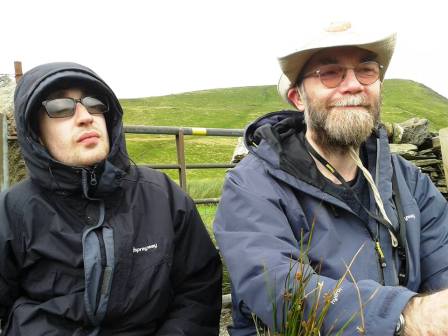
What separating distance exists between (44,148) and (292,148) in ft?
4.40

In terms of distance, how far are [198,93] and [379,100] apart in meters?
114

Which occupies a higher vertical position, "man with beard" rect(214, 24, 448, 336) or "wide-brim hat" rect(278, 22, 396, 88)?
"wide-brim hat" rect(278, 22, 396, 88)

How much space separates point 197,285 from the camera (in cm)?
265

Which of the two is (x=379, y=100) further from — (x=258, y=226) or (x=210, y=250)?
(x=210, y=250)

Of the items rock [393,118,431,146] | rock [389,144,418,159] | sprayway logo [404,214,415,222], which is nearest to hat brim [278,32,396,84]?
sprayway logo [404,214,415,222]

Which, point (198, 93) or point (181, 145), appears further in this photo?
point (198, 93)

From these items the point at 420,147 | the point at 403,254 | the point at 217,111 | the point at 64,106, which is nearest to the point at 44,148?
the point at 64,106

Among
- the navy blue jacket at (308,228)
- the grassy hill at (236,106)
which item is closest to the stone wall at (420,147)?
the navy blue jacket at (308,228)

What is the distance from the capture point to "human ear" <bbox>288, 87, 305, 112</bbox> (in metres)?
2.88

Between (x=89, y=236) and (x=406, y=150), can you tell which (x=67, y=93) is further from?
(x=406, y=150)

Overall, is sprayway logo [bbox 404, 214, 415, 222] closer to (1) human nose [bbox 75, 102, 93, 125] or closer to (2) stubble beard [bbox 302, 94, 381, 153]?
(2) stubble beard [bbox 302, 94, 381, 153]

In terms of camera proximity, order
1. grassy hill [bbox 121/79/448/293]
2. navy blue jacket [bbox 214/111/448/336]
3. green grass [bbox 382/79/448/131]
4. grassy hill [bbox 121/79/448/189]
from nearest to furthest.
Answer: navy blue jacket [bbox 214/111/448/336] → grassy hill [bbox 121/79/448/293] → grassy hill [bbox 121/79/448/189] → green grass [bbox 382/79/448/131]

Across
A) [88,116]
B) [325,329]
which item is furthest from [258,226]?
[88,116]

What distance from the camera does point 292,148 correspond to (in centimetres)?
258
